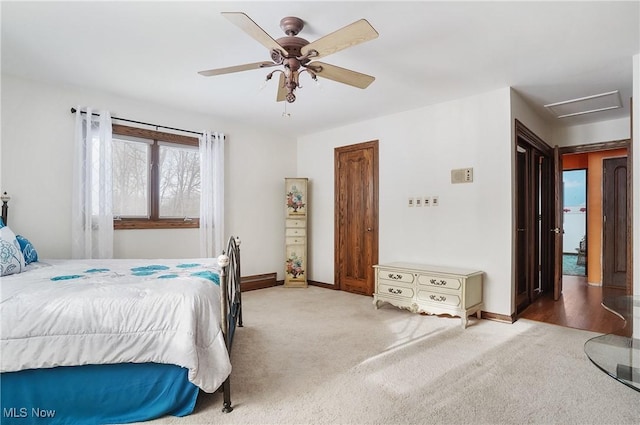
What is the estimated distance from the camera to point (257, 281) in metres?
5.39

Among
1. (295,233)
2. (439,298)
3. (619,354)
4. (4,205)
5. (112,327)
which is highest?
(4,205)

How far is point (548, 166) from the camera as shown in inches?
209

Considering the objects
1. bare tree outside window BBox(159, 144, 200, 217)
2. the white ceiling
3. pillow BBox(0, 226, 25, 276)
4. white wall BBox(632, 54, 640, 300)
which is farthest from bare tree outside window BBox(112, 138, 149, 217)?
white wall BBox(632, 54, 640, 300)

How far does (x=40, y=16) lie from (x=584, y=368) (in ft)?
15.0

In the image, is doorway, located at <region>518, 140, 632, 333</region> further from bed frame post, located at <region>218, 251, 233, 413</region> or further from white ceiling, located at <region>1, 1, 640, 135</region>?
bed frame post, located at <region>218, 251, 233, 413</region>

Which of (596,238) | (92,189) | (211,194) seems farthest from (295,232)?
(596,238)

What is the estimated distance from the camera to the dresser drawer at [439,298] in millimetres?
3621

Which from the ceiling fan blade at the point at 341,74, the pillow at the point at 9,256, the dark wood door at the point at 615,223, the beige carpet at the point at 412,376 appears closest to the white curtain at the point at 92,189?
the pillow at the point at 9,256

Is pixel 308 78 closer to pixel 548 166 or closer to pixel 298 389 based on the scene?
pixel 298 389

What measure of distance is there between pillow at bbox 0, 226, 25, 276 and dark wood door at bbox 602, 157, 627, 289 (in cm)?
738

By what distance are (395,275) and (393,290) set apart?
18cm

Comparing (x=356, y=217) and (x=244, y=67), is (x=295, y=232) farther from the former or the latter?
(x=244, y=67)

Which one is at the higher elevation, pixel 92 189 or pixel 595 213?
pixel 92 189

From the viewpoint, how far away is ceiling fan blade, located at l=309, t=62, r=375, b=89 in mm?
2475
